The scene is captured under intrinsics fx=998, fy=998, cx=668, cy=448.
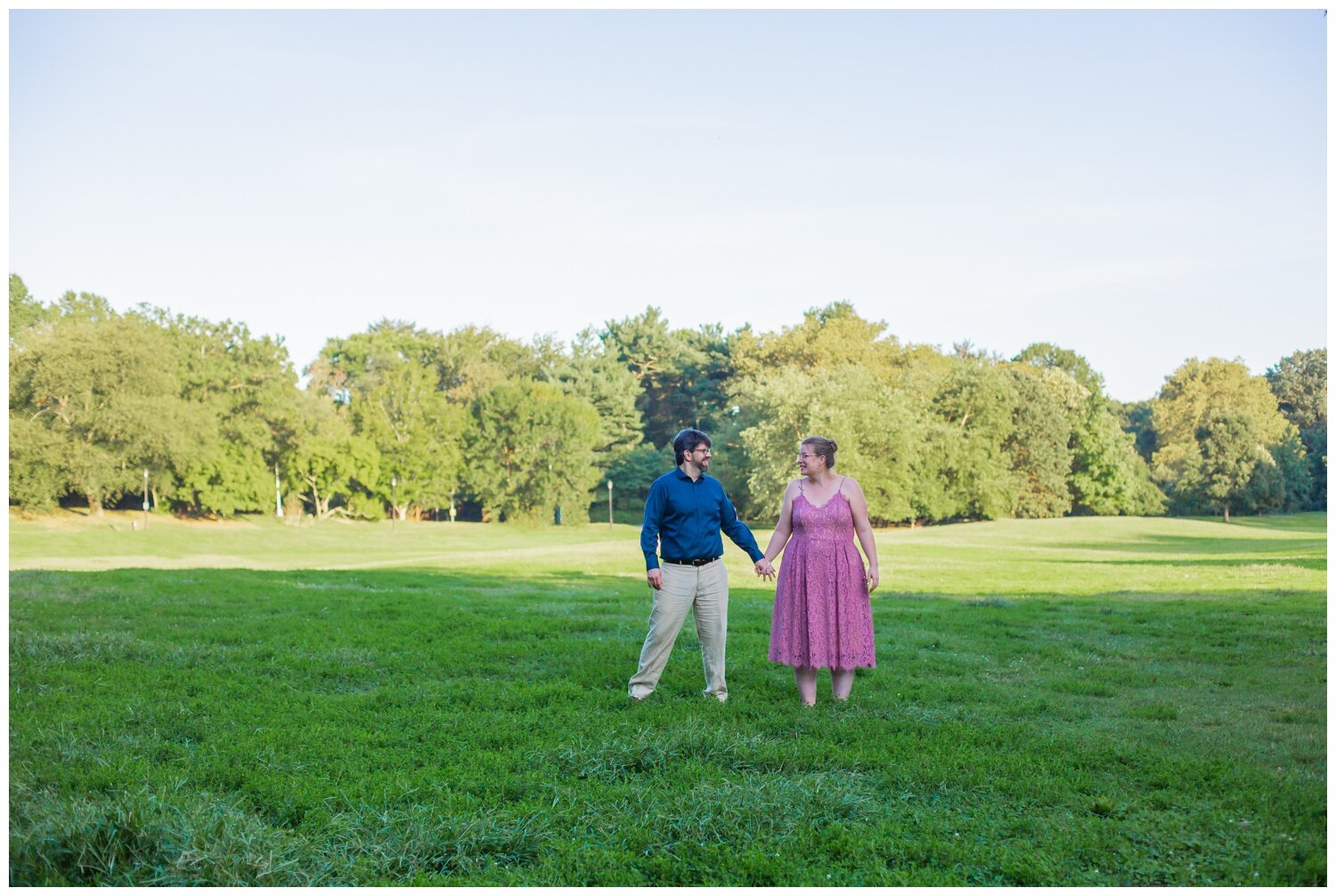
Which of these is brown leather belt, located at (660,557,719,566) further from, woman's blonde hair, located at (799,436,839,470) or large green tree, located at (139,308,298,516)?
large green tree, located at (139,308,298,516)

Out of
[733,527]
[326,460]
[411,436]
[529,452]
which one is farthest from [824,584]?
A: [411,436]

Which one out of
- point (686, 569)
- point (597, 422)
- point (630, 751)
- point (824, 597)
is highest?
point (597, 422)

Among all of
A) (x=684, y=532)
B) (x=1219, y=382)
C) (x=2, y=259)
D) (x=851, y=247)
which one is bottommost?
(x=684, y=532)

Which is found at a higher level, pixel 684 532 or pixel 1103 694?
pixel 684 532

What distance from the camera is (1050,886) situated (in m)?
4.33

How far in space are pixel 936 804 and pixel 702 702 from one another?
276cm

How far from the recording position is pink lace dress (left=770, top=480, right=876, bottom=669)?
7922 millimetres

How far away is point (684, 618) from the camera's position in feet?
26.6

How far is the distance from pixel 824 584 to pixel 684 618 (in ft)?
3.81

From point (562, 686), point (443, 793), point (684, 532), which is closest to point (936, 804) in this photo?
point (443, 793)

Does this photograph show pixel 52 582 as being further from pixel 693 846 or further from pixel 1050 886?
pixel 1050 886

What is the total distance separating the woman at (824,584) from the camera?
26.0 ft

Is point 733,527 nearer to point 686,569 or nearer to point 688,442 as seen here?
point 686,569

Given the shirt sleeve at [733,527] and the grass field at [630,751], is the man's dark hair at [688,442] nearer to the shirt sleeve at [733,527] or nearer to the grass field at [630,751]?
the shirt sleeve at [733,527]
